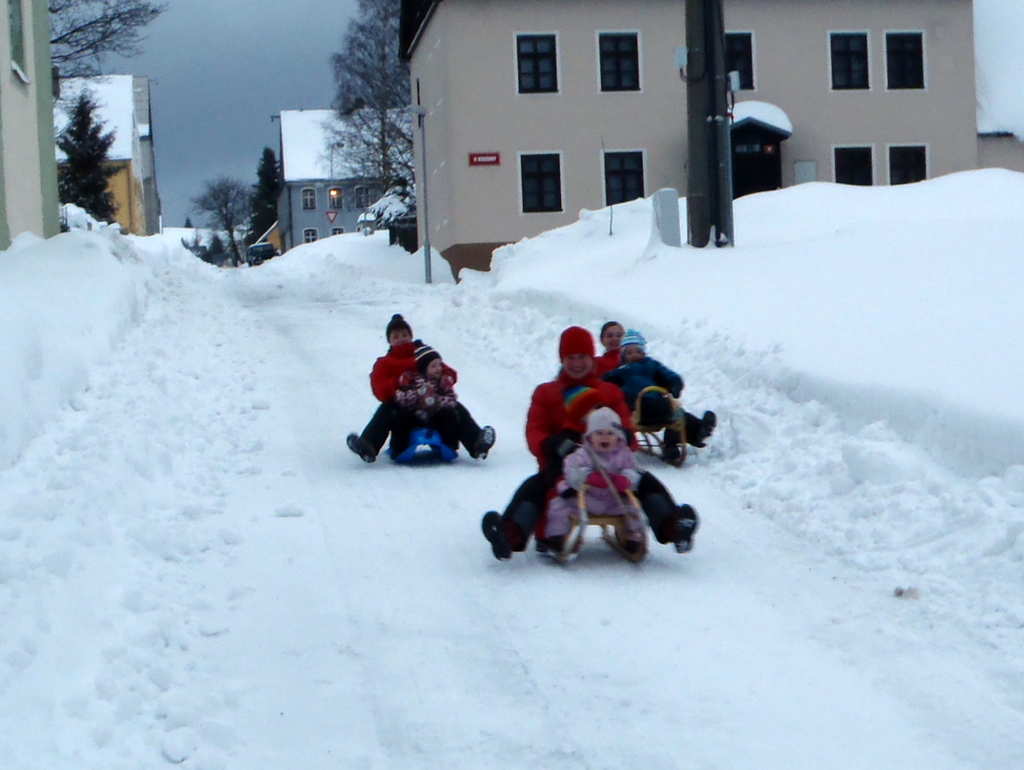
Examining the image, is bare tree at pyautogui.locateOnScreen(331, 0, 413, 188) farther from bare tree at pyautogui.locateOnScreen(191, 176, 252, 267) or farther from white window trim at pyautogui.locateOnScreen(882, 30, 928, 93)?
bare tree at pyautogui.locateOnScreen(191, 176, 252, 267)

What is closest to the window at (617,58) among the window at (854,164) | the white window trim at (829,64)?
the white window trim at (829,64)

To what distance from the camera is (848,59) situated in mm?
35375

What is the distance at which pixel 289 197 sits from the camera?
90750 millimetres

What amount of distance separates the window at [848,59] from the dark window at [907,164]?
1936 millimetres

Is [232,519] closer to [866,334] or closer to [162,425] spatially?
[162,425]

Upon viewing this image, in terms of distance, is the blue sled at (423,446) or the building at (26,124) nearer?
the blue sled at (423,446)

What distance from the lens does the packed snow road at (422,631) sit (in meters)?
4.71

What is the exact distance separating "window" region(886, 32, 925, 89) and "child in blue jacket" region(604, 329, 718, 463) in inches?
1093

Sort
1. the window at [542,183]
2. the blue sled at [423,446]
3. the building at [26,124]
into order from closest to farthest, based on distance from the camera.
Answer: the blue sled at [423,446]
the building at [26,124]
the window at [542,183]

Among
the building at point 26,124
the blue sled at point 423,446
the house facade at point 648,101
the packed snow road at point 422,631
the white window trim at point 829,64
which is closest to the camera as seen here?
the packed snow road at point 422,631

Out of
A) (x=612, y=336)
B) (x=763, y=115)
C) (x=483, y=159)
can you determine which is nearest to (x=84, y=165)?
(x=483, y=159)

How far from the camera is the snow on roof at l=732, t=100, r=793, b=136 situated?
33938 mm

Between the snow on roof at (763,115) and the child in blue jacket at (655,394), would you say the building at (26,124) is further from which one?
the snow on roof at (763,115)

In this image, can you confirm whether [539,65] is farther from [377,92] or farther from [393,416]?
[393,416]
